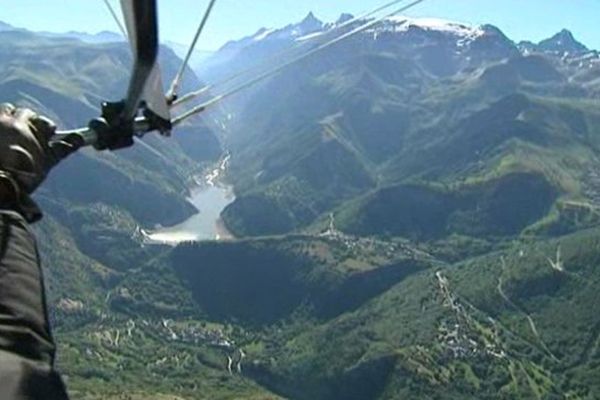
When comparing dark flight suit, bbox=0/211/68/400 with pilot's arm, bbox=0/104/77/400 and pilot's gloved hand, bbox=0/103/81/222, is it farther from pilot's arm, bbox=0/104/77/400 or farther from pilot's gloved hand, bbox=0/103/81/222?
pilot's gloved hand, bbox=0/103/81/222

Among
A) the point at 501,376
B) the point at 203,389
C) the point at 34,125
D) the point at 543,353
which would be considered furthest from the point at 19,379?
the point at 543,353

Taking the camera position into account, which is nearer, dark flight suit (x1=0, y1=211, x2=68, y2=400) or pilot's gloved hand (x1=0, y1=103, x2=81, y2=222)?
dark flight suit (x1=0, y1=211, x2=68, y2=400)

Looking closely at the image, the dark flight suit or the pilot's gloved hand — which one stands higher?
the pilot's gloved hand

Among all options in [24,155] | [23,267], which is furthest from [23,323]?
[24,155]

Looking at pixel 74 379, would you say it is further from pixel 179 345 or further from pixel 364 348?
pixel 364 348

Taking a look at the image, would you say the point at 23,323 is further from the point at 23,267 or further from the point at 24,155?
the point at 24,155

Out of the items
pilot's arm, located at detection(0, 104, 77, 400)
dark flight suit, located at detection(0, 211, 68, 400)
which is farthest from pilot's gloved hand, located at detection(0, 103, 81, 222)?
dark flight suit, located at detection(0, 211, 68, 400)
